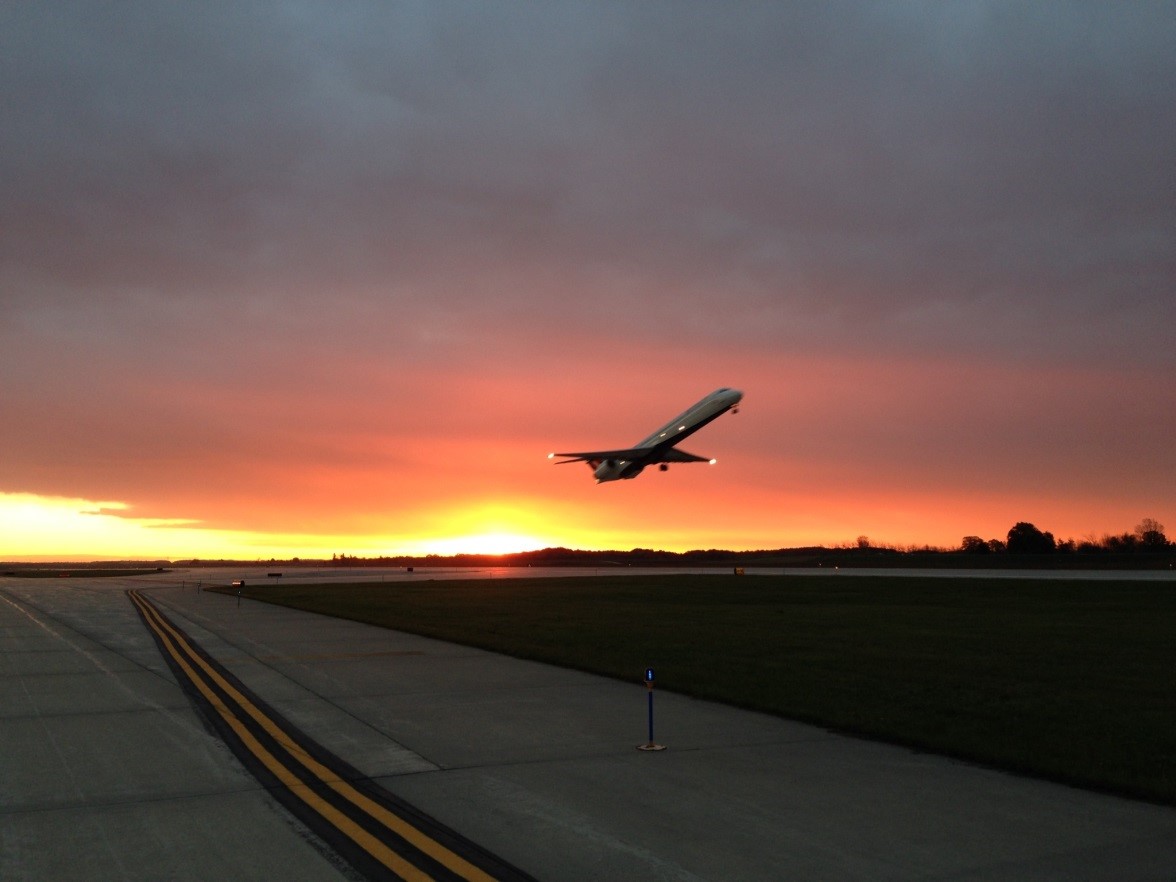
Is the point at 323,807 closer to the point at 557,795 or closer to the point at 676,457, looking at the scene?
the point at 557,795

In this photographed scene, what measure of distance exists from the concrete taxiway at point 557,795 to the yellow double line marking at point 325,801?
1.13ft

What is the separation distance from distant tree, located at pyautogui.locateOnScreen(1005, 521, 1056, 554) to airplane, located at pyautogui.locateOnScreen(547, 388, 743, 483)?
109 meters

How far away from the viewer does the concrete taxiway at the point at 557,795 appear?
23.4ft

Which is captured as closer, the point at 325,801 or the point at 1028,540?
the point at 325,801

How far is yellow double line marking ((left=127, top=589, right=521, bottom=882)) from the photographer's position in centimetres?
695

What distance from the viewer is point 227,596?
51281 mm

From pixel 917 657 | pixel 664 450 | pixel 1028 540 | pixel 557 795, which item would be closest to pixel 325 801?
pixel 557 795

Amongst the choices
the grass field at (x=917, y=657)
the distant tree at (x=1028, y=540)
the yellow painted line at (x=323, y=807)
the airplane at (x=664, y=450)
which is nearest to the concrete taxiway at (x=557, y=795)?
the yellow painted line at (x=323, y=807)

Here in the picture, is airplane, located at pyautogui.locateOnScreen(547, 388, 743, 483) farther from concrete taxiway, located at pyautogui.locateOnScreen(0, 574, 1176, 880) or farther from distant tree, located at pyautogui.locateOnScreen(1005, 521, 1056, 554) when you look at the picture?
distant tree, located at pyautogui.locateOnScreen(1005, 521, 1056, 554)

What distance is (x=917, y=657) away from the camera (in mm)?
19875

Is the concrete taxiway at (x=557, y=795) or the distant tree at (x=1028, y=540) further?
the distant tree at (x=1028, y=540)

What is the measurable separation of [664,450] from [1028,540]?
11512cm

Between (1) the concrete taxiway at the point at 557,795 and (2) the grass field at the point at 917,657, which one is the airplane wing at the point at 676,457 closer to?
(2) the grass field at the point at 917,657

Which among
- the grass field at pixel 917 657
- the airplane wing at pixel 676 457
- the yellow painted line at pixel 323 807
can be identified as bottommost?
the yellow painted line at pixel 323 807
